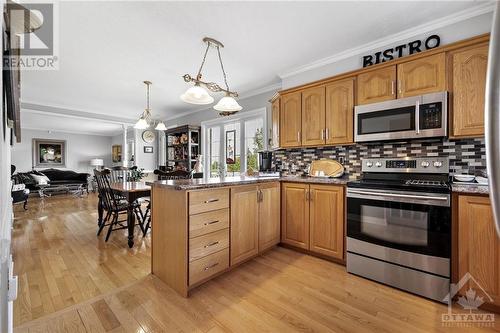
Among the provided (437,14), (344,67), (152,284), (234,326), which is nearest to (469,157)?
(437,14)

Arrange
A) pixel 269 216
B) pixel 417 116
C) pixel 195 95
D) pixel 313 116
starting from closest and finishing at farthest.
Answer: pixel 417 116 → pixel 195 95 → pixel 269 216 → pixel 313 116

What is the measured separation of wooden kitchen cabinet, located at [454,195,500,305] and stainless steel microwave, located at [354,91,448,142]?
704mm

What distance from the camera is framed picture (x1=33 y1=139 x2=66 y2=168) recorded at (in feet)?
26.6

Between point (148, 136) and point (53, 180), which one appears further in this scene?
point (53, 180)

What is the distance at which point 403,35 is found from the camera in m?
2.42

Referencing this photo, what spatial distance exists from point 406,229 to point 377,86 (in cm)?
151

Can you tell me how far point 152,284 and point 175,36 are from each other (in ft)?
8.40

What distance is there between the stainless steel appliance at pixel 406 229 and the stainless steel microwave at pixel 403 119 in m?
0.33

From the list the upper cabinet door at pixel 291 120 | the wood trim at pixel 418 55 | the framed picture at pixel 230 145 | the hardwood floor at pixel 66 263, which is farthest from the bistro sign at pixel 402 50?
the hardwood floor at pixel 66 263

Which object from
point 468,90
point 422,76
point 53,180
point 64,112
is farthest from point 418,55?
point 53,180

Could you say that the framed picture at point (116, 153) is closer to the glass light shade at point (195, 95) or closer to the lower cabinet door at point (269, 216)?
the glass light shade at point (195, 95)

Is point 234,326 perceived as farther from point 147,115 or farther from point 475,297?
point 147,115

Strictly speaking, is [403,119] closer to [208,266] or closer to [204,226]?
[204,226]

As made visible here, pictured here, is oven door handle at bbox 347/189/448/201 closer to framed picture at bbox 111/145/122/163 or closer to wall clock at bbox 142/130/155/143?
wall clock at bbox 142/130/155/143
